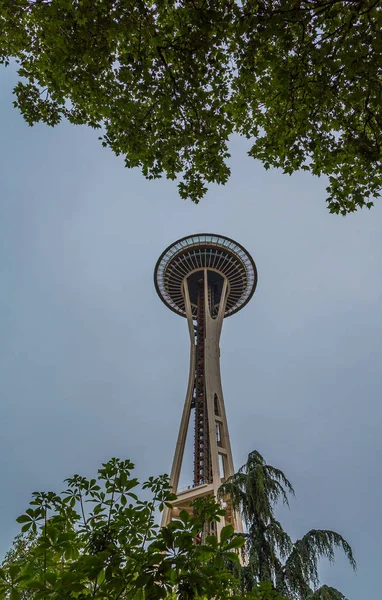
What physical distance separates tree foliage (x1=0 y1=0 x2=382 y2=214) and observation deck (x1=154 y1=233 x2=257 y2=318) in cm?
2761

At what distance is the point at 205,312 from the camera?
31.0 m

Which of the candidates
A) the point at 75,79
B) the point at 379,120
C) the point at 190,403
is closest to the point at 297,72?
the point at 379,120

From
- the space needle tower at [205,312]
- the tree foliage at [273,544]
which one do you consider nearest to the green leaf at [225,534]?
the tree foliage at [273,544]

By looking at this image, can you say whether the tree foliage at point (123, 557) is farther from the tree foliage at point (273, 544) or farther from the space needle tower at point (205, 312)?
the space needle tower at point (205, 312)

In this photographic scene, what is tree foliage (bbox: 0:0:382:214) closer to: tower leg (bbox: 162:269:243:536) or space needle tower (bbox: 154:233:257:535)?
tower leg (bbox: 162:269:243:536)

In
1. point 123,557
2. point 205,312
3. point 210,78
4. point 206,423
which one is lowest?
point 123,557

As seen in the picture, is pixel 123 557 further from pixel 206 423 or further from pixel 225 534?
pixel 206 423

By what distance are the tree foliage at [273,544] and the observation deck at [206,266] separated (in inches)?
1091

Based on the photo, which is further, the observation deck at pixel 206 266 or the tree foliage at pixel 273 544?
the observation deck at pixel 206 266

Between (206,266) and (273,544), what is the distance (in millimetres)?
29282

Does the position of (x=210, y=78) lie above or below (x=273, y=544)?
above

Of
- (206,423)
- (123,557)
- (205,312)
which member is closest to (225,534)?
(123,557)

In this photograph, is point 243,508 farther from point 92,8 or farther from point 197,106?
point 92,8

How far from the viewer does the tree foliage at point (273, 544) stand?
5.53 meters
